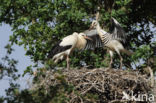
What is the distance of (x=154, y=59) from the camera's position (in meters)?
15.8

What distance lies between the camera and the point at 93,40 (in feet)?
51.5

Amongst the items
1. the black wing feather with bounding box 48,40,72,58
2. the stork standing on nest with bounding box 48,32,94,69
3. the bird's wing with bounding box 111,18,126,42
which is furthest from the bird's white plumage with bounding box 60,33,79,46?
the bird's wing with bounding box 111,18,126,42

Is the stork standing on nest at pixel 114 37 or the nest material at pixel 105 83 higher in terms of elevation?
the stork standing on nest at pixel 114 37

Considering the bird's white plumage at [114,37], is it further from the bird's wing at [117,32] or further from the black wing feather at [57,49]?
the black wing feather at [57,49]

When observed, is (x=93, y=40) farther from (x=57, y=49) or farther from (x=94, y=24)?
(x=57, y=49)

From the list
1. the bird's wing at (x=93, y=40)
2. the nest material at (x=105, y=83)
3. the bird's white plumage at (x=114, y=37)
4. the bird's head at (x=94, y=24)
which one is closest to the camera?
the nest material at (x=105, y=83)

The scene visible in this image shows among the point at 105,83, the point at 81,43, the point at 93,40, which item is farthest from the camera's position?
the point at 93,40

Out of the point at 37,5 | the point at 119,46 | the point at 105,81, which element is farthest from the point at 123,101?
the point at 37,5

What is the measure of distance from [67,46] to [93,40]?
136 centimetres

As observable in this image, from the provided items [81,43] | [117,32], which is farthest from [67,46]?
[117,32]

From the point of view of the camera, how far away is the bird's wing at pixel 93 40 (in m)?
15.6

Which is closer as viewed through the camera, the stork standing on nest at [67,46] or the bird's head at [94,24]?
the stork standing on nest at [67,46]

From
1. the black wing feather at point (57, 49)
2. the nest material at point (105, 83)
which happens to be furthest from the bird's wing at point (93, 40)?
the nest material at point (105, 83)

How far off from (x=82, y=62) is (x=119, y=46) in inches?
58.4
